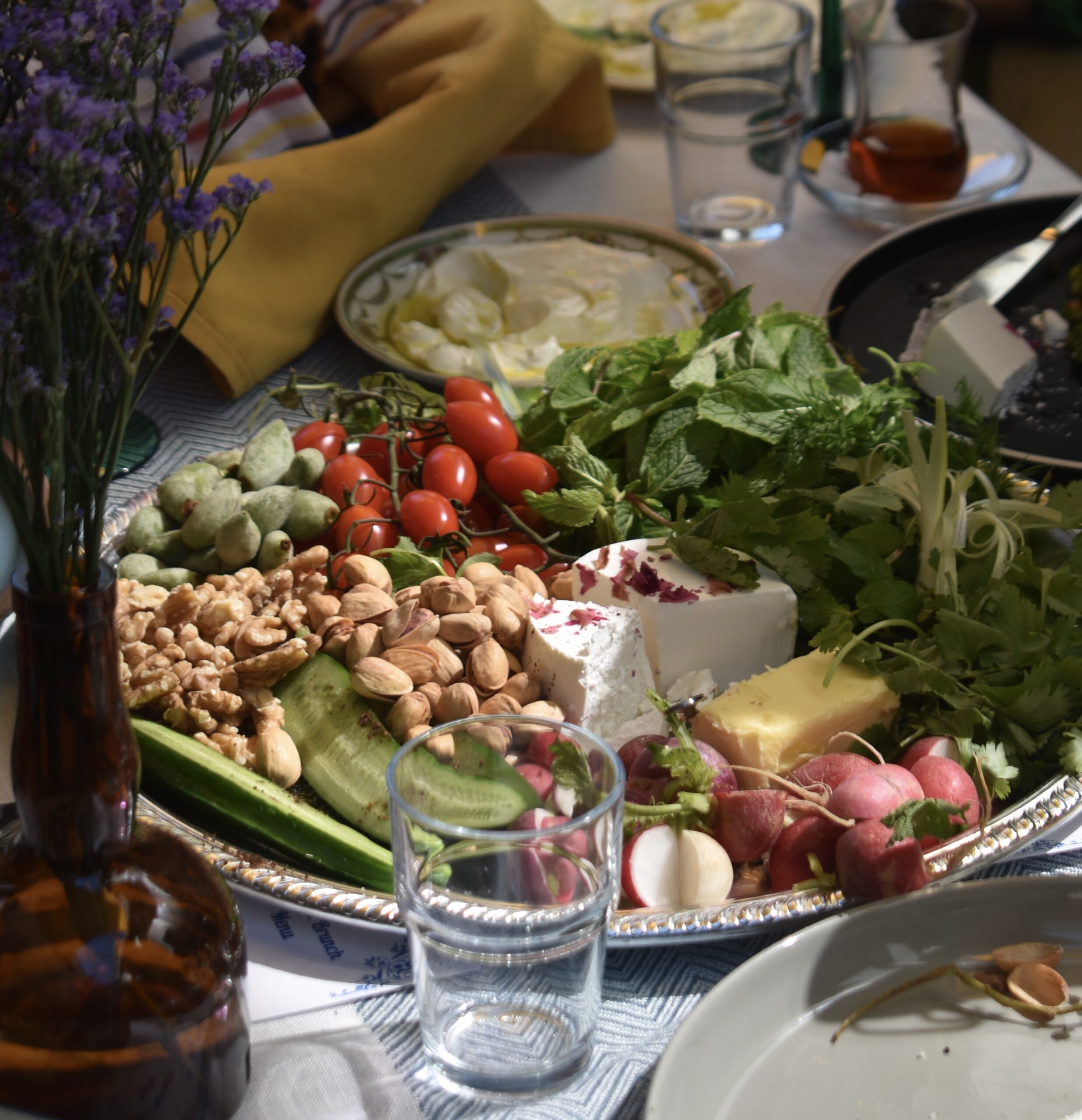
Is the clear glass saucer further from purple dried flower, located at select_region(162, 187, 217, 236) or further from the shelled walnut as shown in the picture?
purple dried flower, located at select_region(162, 187, 217, 236)

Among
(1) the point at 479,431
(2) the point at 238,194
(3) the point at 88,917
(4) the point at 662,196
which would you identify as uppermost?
(2) the point at 238,194

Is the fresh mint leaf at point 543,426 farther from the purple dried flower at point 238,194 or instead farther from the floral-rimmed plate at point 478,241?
the purple dried flower at point 238,194

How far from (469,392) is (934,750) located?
1.76ft

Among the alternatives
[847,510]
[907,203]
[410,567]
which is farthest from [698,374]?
[907,203]

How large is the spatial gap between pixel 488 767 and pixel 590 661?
0.81ft

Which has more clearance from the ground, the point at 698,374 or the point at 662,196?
the point at 698,374

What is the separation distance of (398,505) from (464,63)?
2.93ft

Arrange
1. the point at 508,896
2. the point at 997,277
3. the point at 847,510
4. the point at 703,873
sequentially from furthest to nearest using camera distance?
the point at 997,277, the point at 847,510, the point at 703,873, the point at 508,896

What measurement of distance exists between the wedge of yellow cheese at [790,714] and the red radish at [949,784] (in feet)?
0.25

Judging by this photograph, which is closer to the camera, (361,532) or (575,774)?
(575,774)

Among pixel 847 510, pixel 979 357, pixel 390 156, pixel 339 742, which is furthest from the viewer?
pixel 390 156

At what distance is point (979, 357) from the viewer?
1246mm

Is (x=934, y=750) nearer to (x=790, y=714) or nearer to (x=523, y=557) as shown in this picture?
(x=790, y=714)

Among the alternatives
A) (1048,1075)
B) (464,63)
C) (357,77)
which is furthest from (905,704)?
(357,77)
